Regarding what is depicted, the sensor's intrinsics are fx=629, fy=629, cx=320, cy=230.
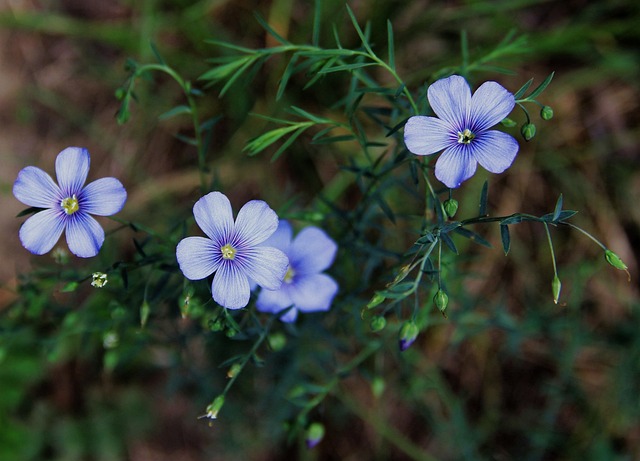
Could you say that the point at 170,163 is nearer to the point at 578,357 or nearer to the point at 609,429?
the point at 578,357

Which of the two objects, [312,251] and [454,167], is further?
[312,251]

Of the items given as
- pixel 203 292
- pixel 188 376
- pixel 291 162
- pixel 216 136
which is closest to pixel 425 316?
pixel 203 292

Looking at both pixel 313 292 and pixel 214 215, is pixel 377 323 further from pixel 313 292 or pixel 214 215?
pixel 214 215

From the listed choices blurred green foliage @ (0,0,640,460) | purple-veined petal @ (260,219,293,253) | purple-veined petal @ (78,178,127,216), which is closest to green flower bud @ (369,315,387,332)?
purple-veined petal @ (260,219,293,253)

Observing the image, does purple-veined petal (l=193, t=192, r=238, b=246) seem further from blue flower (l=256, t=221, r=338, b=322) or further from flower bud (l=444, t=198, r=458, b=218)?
flower bud (l=444, t=198, r=458, b=218)

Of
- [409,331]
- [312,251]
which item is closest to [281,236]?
[312,251]

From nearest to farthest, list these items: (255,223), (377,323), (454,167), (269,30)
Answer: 1. (454,167)
2. (255,223)
3. (377,323)
4. (269,30)
